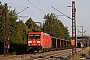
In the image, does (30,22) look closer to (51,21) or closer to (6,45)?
(51,21)

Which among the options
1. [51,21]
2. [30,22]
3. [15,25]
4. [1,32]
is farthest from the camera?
[51,21]

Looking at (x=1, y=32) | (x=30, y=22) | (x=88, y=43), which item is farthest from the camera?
(x=30, y=22)

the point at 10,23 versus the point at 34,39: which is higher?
the point at 10,23

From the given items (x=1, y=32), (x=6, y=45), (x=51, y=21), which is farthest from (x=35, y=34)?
(x=51, y=21)

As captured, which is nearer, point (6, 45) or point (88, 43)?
point (6, 45)

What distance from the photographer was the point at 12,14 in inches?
2162

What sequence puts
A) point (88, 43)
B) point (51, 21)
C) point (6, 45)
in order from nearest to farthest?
point (6, 45), point (88, 43), point (51, 21)

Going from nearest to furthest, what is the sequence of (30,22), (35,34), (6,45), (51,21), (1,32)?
(6,45) < (35,34) < (1,32) < (30,22) < (51,21)

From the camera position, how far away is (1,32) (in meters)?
49.2

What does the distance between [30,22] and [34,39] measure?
183 feet

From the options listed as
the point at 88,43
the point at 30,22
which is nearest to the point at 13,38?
the point at 88,43

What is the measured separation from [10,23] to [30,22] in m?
45.9

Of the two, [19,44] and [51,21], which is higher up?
[51,21]

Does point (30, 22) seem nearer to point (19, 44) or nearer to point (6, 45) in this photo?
point (19, 44)
